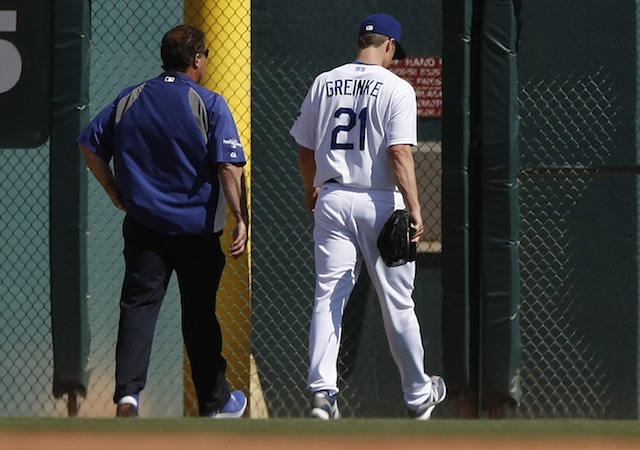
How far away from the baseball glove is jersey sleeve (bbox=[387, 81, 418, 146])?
1.07ft

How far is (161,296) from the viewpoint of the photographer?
595 cm

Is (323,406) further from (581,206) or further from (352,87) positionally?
(581,206)

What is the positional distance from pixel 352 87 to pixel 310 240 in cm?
174

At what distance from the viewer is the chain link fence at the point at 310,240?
733cm

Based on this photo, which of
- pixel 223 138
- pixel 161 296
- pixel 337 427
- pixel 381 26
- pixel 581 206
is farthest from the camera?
pixel 581 206

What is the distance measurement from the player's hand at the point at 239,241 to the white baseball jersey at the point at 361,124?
443 millimetres

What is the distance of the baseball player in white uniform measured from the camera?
594cm

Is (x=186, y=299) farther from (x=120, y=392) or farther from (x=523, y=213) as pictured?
(x=523, y=213)

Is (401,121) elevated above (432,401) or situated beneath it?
elevated above

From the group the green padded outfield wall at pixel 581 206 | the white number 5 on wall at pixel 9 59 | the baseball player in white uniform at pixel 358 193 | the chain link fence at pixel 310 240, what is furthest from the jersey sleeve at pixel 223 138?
the green padded outfield wall at pixel 581 206

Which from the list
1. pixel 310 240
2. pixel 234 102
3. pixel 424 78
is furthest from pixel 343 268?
pixel 424 78

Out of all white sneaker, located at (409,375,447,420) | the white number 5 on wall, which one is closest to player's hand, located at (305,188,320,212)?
white sneaker, located at (409,375,447,420)

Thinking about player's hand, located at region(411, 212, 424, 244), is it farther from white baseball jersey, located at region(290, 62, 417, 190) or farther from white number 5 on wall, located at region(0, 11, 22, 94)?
white number 5 on wall, located at region(0, 11, 22, 94)

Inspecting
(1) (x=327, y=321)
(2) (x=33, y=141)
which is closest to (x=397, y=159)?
(1) (x=327, y=321)
